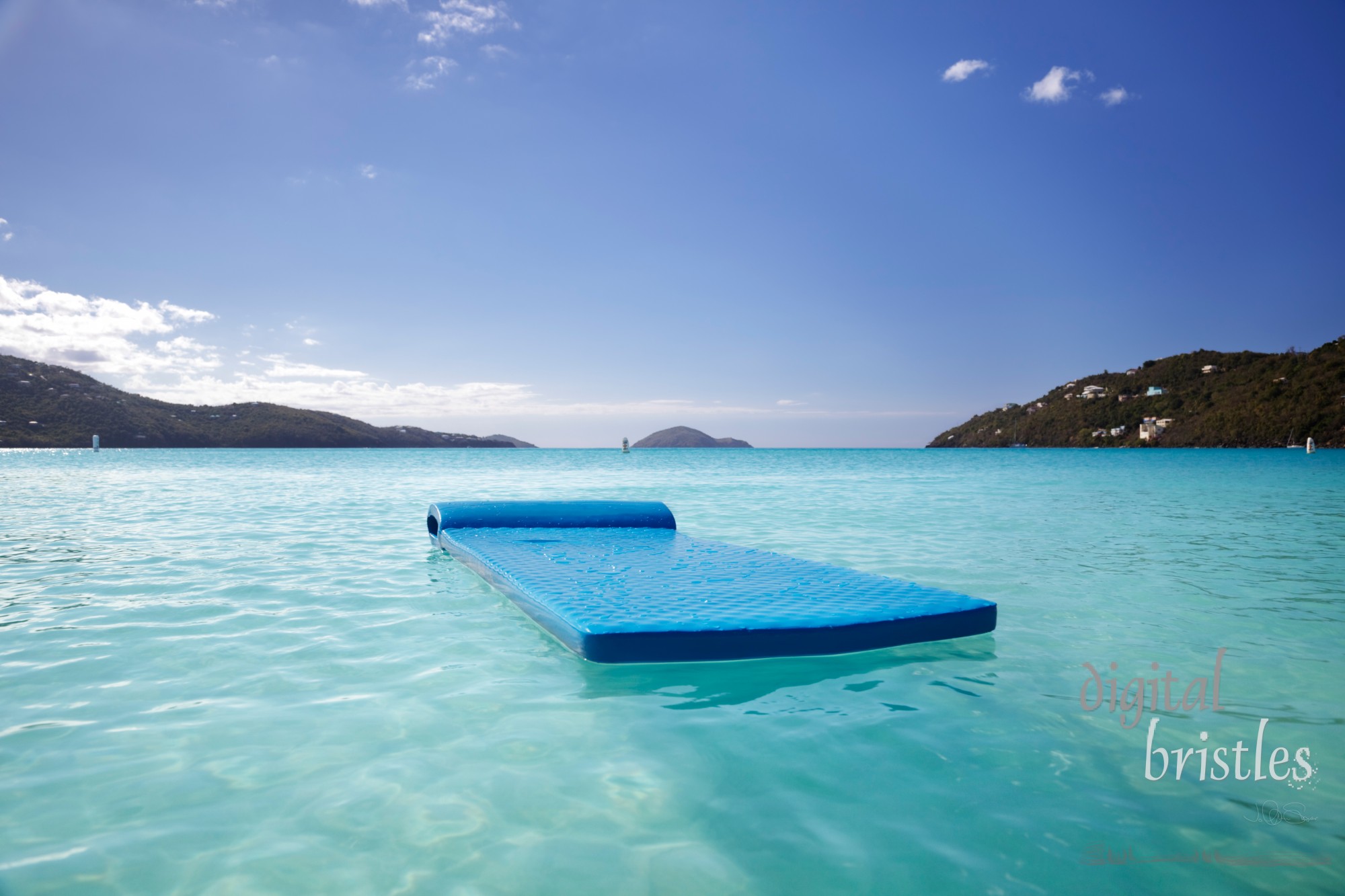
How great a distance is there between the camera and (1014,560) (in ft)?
25.1

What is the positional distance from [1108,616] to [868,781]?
3.54m

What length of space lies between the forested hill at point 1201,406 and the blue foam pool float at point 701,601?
7790cm

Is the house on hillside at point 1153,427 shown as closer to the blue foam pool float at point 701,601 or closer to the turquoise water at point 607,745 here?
the turquoise water at point 607,745

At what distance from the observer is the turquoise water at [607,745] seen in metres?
2.11

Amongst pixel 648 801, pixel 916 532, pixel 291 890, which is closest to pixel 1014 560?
pixel 916 532

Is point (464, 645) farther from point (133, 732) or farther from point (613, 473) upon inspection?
point (613, 473)

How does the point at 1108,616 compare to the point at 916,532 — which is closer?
the point at 1108,616

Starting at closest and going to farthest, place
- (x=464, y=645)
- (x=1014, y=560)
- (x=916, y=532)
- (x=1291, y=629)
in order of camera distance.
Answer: (x=464, y=645), (x=1291, y=629), (x=1014, y=560), (x=916, y=532)

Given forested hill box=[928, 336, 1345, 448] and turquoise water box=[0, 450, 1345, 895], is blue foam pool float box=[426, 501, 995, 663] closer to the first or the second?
turquoise water box=[0, 450, 1345, 895]
